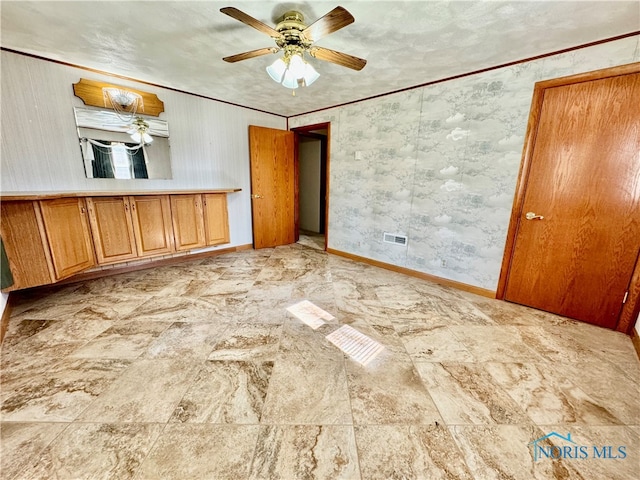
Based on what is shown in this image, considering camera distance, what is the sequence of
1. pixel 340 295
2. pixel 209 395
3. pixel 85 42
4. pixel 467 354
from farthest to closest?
1. pixel 340 295
2. pixel 85 42
3. pixel 467 354
4. pixel 209 395

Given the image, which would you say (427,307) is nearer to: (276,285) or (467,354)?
(467,354)

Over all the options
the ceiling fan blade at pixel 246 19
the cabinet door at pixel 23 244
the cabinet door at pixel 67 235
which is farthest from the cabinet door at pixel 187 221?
the ceiling fan blade at pixel 246 19

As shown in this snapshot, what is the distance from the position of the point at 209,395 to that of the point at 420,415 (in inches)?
47.5

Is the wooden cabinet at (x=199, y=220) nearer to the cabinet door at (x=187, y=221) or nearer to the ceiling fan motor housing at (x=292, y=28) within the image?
the cabinet door at (x=187, y=221)

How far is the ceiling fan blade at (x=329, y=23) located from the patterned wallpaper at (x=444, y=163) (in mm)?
1881

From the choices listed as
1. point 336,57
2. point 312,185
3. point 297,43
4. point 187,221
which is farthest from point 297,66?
point 312,185

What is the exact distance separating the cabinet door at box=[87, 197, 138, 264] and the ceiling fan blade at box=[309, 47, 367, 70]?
2.64m

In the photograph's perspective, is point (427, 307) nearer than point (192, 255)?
Yes

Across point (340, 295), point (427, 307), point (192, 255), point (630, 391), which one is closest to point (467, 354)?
point (427, 307)

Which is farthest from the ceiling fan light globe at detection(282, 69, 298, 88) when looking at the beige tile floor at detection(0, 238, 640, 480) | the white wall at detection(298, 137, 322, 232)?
the white wall at detection(298, 137, 322, 232)

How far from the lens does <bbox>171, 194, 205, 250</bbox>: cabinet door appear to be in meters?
3.45

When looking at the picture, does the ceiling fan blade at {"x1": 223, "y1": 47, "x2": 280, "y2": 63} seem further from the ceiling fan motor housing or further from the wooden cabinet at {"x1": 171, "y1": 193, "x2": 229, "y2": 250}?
the wooden cabinet at {"x1": 171, "y1": 193, "x2": 229, "y2": 250}

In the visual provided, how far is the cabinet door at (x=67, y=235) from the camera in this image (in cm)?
234

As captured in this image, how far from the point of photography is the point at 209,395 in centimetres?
152
